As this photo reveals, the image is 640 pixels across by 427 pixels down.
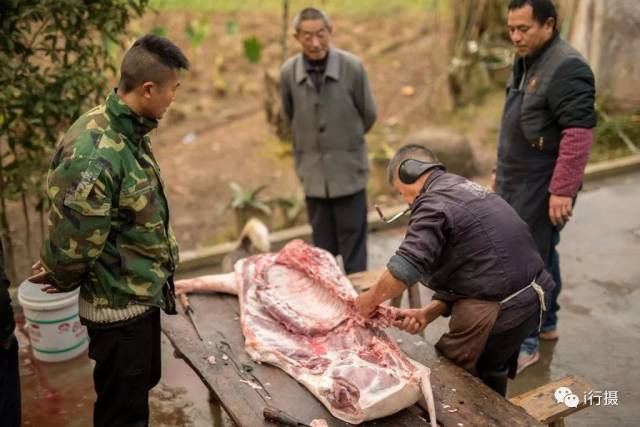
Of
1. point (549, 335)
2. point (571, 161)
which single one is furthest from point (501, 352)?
point (549, 335)

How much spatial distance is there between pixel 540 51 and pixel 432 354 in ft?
6.94

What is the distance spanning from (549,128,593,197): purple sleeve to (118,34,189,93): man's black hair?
2.53m

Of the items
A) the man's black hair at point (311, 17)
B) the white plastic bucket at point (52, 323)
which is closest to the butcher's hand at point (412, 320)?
the white plastic bucket at point (52, 323)

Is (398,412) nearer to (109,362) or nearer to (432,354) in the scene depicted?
(432,354)

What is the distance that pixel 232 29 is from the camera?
12.6m

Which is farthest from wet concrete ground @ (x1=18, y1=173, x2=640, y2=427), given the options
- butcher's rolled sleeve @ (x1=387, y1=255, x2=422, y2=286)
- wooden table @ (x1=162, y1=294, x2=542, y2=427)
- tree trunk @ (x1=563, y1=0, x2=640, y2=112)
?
tree trunk @ (x1=563, y1=0, x2=640, y2=112)

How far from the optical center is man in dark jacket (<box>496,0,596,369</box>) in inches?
175

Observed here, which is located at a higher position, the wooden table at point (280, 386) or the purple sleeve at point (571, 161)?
the purple sleeve at point (571, 161)

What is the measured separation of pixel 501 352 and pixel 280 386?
4.06 feet

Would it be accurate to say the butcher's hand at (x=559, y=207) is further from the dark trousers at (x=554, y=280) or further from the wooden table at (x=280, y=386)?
the wooden table at (x=280, y=386)

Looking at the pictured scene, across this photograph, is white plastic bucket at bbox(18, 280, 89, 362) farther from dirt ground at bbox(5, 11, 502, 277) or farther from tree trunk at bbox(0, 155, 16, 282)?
dirt ground at bbox(5, 11, 502, 277)

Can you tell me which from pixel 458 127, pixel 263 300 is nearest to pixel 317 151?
pixel 263 300

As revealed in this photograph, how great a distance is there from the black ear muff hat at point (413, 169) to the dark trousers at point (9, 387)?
219 cm

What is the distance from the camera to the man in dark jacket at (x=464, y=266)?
3539mm
